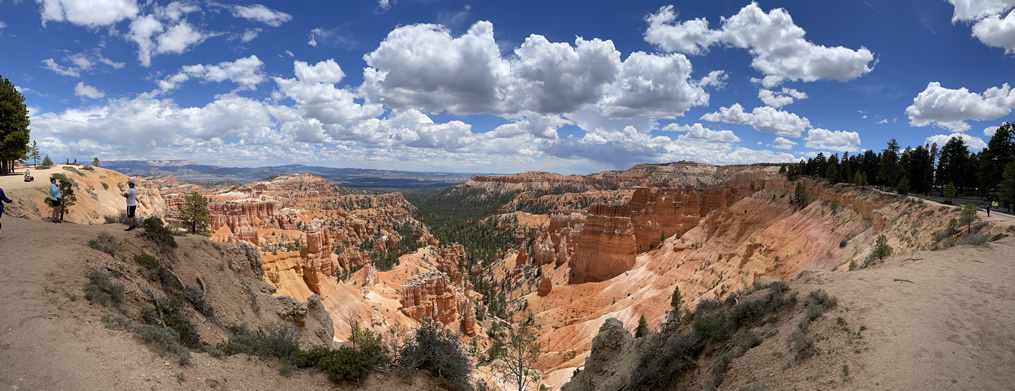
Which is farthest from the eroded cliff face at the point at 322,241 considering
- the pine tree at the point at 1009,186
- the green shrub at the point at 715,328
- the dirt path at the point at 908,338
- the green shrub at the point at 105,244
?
the pine tree at the point at 1009,186

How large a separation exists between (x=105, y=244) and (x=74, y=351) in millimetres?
5470

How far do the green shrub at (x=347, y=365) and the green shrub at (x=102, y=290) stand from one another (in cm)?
463

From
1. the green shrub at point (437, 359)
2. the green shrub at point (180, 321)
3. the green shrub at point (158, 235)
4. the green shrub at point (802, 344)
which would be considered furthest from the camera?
the green shrub at point (158, 235)

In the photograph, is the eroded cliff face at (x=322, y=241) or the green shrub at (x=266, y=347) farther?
the eroded cliff face at (x=322, y=241)

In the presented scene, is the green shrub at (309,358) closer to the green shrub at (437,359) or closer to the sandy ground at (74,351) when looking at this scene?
the sandy ground at (74,351)

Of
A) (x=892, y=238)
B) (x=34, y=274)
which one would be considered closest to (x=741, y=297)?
(x=892, y=238)

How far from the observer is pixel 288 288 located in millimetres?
23016

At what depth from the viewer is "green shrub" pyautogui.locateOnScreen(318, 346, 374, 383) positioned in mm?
9109

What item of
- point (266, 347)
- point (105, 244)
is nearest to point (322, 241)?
point (105, 244)

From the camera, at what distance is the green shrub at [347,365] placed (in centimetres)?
911

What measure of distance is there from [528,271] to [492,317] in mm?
20308

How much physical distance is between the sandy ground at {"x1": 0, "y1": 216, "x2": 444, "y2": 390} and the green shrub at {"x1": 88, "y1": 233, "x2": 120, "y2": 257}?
1.02 ft

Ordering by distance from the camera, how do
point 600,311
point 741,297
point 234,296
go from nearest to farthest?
point 741,297
point 234,296
point 600,311

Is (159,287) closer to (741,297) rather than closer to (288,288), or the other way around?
(288,288)
